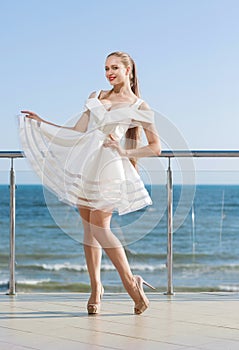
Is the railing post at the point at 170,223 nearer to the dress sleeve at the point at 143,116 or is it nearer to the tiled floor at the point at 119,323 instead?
the tiled floor at the point at 119,323

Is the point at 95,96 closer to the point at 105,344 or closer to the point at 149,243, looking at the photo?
the point at 105,344

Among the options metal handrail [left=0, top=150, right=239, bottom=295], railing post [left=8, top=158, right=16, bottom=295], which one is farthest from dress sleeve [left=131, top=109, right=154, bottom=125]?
railing post [left=8, top=158, right=16, bottom=295]

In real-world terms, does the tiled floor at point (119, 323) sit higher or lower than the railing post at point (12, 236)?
lower

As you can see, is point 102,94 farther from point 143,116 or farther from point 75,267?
point 75,267

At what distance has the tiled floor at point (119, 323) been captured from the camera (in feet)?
11.1

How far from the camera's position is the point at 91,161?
3.92 m

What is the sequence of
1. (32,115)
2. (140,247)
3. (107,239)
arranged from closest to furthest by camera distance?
1. (107,239)
2. (32,115)
3. (140,247)

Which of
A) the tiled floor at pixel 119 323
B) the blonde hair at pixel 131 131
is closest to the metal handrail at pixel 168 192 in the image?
the tiled floor at pixel 119 323

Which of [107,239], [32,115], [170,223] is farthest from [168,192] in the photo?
[32,115]

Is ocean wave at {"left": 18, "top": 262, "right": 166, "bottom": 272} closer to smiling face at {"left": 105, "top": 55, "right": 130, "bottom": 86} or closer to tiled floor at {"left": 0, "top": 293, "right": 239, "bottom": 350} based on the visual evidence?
tiled floor at {"left": 0, "top": 293, "right": 239, "bottom": 350}

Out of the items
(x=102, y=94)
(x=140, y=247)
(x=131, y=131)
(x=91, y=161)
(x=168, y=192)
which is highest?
(x=102, y=94)

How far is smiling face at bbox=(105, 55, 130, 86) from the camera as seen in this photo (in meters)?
4.04

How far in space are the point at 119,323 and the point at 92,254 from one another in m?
0.42

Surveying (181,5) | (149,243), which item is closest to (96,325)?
(149,243)
